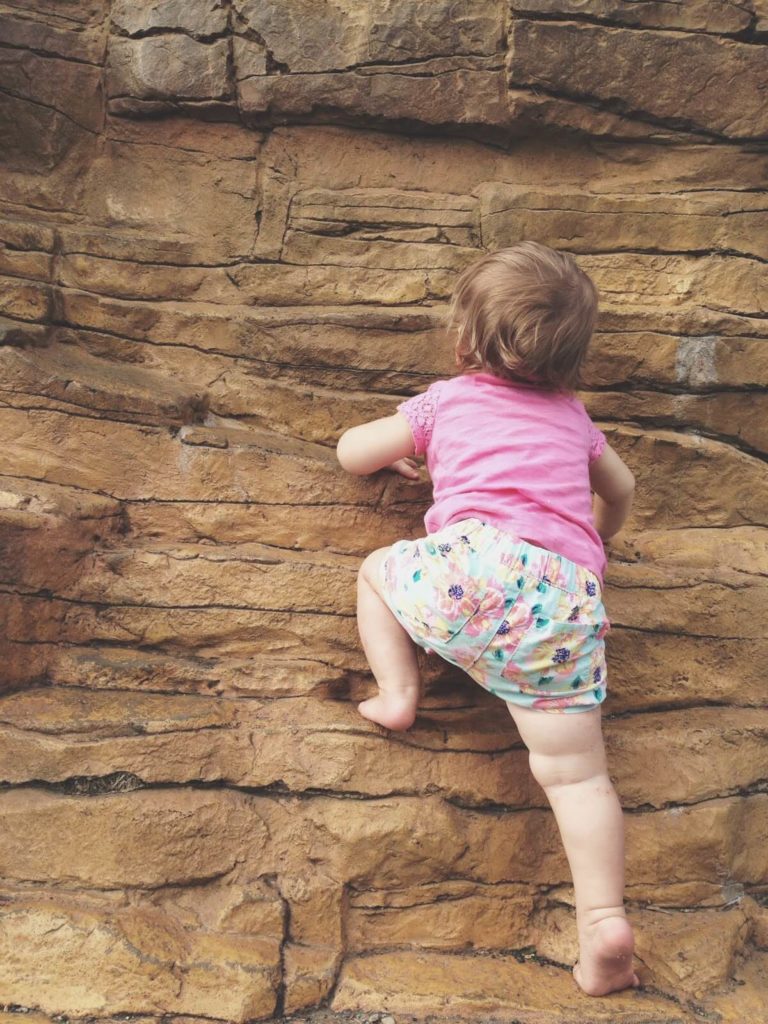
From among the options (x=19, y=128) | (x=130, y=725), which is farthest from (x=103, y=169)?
(x=130, y=725)

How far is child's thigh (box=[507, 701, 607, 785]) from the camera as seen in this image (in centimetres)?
283

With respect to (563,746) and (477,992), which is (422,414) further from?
(477,992)

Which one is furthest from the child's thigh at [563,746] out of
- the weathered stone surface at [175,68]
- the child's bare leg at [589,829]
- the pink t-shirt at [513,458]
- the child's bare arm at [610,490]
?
the weathered stone surface at [175,68]

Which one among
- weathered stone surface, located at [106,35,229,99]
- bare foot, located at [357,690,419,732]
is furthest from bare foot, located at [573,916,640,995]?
weathered stone surface, located at [106,35,229,99]

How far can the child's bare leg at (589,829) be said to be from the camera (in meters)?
2.74

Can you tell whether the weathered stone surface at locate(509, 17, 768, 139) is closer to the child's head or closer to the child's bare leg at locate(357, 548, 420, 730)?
the child's head

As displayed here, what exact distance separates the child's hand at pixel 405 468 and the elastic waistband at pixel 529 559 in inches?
24.2

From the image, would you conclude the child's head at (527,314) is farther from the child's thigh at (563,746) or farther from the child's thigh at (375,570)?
the child's thigh at (563,746)

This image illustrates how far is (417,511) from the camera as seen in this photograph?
3.53 metres

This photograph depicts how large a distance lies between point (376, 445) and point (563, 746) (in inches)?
43.3

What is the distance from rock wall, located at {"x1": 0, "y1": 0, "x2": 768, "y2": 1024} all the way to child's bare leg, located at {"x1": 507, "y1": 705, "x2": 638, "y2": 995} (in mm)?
136

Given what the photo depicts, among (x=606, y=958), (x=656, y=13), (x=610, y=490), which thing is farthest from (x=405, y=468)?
(x=656, y=13)

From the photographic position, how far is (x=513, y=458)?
9.75 feet

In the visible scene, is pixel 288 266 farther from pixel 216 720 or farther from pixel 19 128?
pixel 216 720
